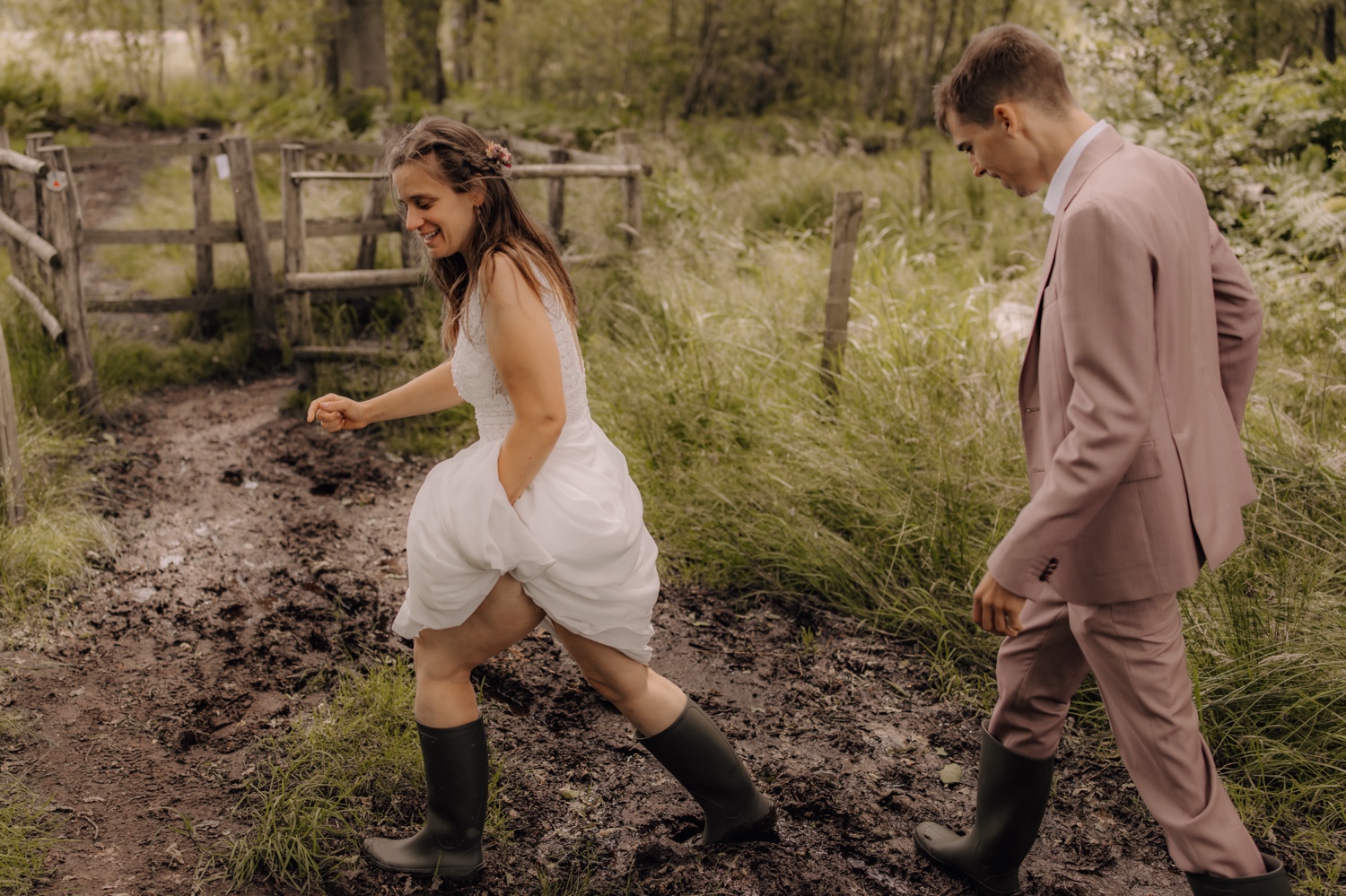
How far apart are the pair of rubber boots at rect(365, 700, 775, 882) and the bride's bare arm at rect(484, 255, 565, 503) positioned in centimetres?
70

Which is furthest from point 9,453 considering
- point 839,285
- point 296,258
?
point 839,285

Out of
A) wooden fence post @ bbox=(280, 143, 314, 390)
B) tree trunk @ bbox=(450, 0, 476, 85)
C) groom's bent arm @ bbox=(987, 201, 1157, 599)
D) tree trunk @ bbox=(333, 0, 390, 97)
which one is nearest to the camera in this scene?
groom's bent arm @ bbox=(987, 201, 1157, 599)

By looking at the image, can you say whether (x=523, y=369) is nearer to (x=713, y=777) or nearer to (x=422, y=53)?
(x=713, y=777)

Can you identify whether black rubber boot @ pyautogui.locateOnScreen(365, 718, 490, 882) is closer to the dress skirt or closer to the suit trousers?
the dress skirt

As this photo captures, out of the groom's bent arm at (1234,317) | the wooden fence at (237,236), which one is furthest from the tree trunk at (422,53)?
the groom's bent arm at (1234,317)

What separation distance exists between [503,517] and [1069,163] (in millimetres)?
1376

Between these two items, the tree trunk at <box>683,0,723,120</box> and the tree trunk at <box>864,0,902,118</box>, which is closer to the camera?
the tree trunk at <box>683,0,723,120</box>

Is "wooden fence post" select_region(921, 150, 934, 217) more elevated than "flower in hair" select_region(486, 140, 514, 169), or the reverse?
"flower in hair" select_region(486, 140, 514, 169)

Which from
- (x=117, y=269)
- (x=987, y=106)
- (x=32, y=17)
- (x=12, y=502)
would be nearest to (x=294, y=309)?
(x=12, y=502)

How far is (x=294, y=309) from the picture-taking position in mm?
6629

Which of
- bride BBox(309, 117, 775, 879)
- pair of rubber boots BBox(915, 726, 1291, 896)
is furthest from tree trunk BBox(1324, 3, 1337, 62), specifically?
bride BBox(309, 117, 775, 879)

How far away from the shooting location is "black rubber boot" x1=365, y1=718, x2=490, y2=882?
8.09 ft

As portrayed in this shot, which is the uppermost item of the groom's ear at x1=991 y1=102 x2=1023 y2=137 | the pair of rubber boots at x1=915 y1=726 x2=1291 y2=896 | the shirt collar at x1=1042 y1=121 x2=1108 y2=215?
the groom's ear at x1=991 y1=102 x2=1023 y2=137

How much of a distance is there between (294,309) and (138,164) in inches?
356
